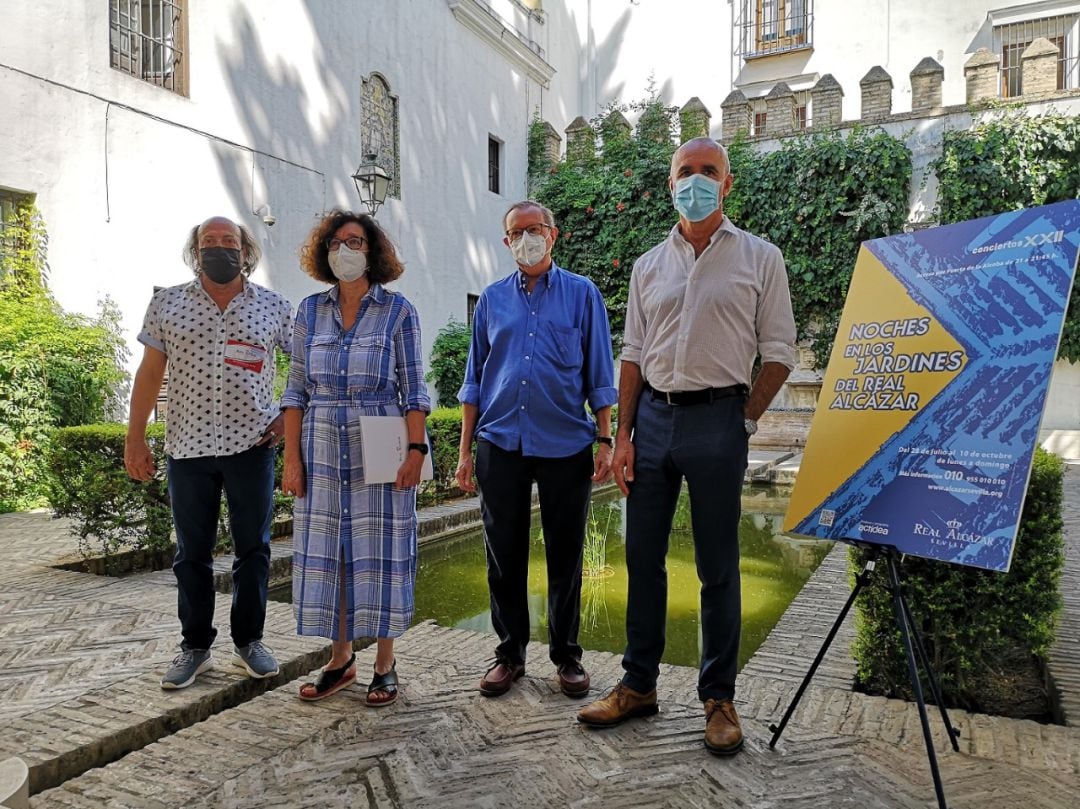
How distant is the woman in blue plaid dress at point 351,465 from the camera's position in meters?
2.92

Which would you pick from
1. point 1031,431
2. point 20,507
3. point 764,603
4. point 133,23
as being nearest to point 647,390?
point 1031,431

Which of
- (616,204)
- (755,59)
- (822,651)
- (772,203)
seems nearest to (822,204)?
(772,203)

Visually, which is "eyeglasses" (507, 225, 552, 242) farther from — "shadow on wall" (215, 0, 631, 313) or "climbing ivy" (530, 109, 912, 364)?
"climbing ivy" (530, 109, 912, 364)

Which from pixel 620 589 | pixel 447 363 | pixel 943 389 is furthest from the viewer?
pixel 447 363

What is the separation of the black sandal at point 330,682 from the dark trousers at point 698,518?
1.14 metres

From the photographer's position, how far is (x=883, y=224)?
44.2 feet

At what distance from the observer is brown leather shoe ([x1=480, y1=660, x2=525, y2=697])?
300 centimetres

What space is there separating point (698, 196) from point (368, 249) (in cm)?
127

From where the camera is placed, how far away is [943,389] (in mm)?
2314

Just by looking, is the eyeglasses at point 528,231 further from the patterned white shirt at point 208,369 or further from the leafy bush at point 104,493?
the leafy bush at point 104,493

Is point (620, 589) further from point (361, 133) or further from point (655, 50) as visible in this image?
point (655, 50)

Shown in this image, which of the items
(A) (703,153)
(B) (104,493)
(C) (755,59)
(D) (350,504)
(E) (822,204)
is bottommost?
(B) (104,493)

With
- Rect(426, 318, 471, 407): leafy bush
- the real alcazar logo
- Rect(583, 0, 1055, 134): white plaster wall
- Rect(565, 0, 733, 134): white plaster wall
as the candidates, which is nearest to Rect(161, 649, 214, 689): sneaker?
the real alcazar logo

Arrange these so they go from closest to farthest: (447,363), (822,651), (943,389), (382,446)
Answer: (943,389), (822,651), (382,446), (447,363)
